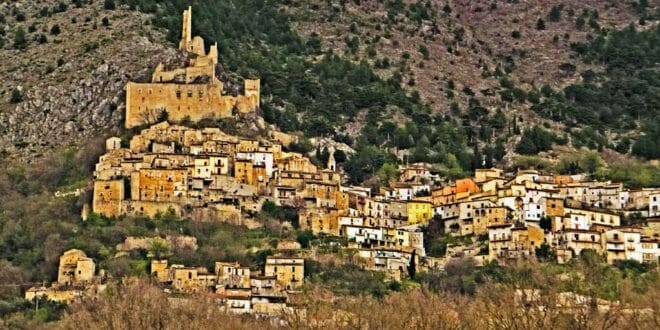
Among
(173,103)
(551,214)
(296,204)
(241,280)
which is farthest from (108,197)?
(551,214)

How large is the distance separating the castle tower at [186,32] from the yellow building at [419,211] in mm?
20617

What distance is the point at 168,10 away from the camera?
118625 millimetres

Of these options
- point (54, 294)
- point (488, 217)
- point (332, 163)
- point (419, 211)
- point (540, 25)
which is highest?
point (540, 25)

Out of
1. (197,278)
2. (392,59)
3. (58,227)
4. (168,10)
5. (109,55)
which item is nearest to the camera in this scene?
(197,278)

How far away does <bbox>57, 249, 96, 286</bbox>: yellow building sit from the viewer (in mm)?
83688

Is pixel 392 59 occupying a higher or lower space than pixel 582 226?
higher

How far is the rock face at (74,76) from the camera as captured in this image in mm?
103000

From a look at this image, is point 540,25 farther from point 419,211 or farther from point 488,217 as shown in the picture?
point 488,217

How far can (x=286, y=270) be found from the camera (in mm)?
84375

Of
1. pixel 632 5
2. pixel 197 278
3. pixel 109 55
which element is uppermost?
pixel 632 5

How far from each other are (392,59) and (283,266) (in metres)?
51.7

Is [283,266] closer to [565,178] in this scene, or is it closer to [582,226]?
[582,226]

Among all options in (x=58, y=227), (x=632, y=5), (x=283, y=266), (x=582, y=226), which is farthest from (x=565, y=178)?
(x=632, y=5)

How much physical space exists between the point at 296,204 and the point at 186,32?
76.8 ft
